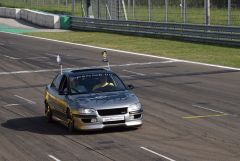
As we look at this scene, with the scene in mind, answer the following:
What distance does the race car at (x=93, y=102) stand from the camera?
16172 millimetres

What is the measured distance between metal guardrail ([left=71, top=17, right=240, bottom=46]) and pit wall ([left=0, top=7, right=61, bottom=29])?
303cm

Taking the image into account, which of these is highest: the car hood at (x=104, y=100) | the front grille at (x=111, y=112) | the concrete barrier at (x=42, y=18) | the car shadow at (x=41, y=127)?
the concrete barrier at (x=42, y=18)

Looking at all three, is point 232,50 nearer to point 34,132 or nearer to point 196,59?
point 196,59

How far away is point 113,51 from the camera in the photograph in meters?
43.2

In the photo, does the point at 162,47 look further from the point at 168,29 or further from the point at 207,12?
the point at 168,29

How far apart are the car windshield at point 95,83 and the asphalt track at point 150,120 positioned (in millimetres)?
1095

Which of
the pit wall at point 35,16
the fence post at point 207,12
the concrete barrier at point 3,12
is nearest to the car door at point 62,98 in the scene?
the fence post at point 207,12

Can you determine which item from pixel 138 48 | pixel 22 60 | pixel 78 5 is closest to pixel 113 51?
pixel 138 48

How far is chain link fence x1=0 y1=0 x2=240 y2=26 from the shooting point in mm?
42938

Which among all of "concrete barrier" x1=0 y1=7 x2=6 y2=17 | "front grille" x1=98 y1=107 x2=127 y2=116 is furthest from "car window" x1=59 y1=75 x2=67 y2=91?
"concrete barrier" x1=0 y1=7 x2=6 y2=17

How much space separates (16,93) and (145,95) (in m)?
5.07

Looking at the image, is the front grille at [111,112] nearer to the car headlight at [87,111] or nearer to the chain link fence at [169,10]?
the car headlight at [87,111]

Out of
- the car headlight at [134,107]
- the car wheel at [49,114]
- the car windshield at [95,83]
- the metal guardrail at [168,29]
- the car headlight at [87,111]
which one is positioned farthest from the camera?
the metal guardrail at [168,29]

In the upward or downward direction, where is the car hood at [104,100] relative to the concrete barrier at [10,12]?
downward
